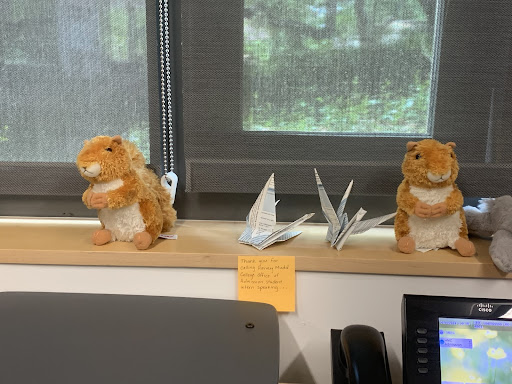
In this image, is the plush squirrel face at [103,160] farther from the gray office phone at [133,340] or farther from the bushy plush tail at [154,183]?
the gray office phone at [133,340]

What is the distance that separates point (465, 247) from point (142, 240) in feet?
1.87

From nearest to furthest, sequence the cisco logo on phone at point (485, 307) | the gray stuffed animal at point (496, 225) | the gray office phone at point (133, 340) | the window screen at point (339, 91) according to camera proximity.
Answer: the gray office phone at point (133, 340), the cisco logo on phone at point (485, 307), the gray stuffed animal at point (496, 225), the window screen at point (339, 91)

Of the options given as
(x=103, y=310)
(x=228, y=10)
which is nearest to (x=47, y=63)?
(x=228, y=10)

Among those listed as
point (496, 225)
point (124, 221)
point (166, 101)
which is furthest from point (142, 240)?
point (496, 225)

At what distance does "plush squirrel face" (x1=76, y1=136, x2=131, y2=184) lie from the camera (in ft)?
2.57

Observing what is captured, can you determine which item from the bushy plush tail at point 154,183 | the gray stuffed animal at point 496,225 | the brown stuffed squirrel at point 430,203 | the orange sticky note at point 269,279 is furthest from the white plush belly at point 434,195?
the bushy plush tail at point 154,183

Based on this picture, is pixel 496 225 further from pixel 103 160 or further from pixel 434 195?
pixel 103 160

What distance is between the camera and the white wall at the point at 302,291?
818mm

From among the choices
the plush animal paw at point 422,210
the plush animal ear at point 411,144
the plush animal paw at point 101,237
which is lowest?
the plush animal paw at point 101,237

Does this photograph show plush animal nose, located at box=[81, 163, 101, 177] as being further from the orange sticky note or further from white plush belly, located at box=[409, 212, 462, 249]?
white plush belly, located at box=[409, 212, 462, 249]

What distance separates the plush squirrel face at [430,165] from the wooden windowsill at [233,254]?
5.2 inches

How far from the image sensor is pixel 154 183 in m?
0.90

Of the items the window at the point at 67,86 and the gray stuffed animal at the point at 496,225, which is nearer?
the gray stuffed animal at the point at 496,225

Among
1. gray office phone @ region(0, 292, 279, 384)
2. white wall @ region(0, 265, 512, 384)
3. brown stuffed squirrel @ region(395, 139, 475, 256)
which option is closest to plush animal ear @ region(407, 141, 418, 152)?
brown stuffed squirrel @ region(395, 139, 475, 256)
